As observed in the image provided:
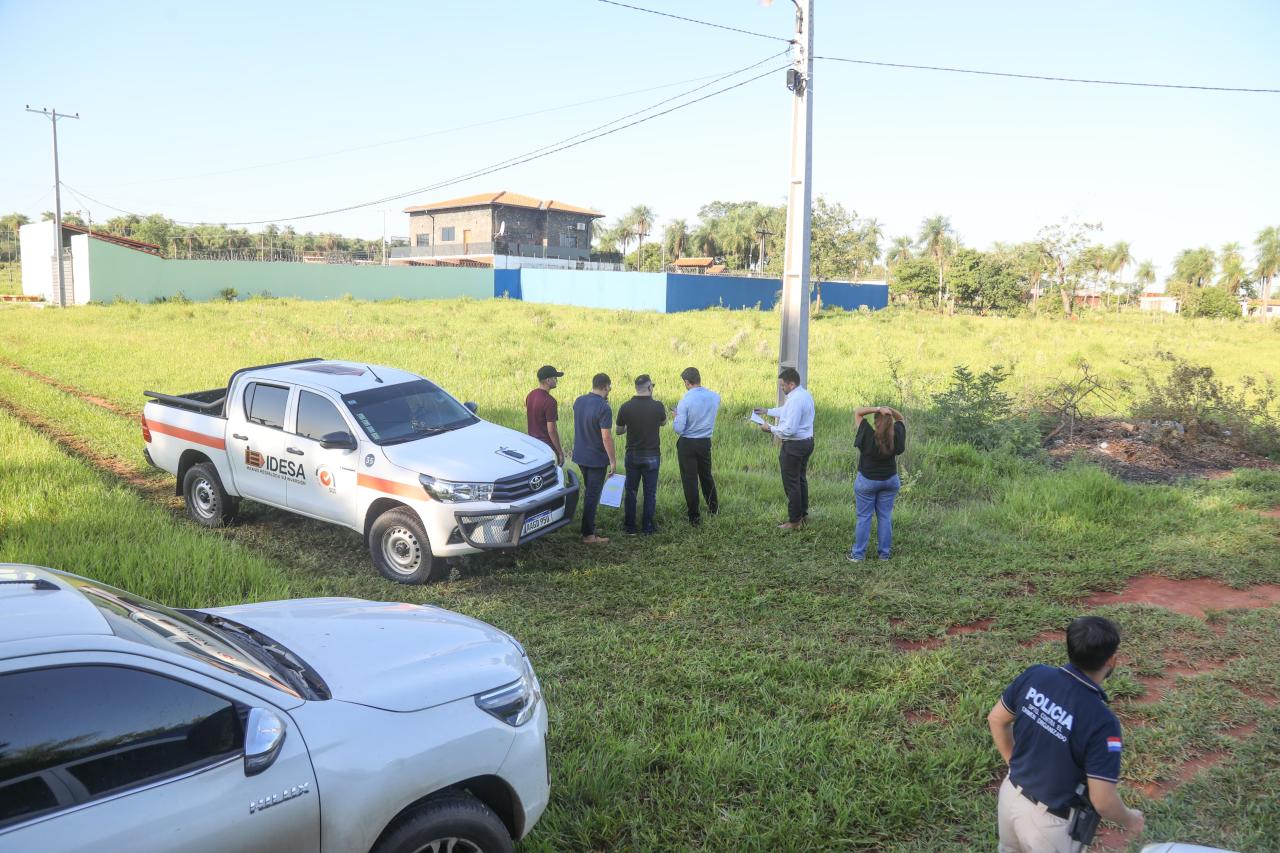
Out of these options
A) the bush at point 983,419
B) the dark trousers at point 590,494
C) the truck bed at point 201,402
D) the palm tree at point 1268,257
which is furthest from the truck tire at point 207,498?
the palm tree at point 1268,257

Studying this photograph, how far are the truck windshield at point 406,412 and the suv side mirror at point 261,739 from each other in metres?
5.00

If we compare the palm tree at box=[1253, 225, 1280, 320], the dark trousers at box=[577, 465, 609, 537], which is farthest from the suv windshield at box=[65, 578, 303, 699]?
the palm tree at box=[1253, 225, 1280, 320]

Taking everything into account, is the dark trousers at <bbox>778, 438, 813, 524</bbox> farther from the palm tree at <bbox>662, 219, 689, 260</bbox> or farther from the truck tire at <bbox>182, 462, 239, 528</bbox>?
the palm tree at <bbox>662, 219, 689, 260</bbox>

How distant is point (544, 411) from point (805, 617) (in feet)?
11.9

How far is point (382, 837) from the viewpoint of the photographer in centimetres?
301

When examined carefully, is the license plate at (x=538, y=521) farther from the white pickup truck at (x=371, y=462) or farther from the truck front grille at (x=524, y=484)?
the truck front grille at (x=524, y=484)

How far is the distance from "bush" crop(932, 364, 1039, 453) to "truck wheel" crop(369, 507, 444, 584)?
8685 millimetres

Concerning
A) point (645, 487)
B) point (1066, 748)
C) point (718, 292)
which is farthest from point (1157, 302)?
point (1066, 748)

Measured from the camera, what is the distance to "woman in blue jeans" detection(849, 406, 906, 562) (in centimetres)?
775

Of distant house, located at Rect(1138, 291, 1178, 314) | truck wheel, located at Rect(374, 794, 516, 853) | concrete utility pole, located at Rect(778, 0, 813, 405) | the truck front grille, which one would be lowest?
truck wheel, located at Rect(374, 794, 516, 853)

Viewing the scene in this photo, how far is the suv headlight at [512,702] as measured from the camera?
3367 millimetres

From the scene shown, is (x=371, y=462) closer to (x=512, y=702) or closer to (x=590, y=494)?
(x=590, y=494)

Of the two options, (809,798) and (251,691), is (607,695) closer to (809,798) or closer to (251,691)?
(809,798)

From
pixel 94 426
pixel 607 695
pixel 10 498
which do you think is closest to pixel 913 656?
pixel 607 695
